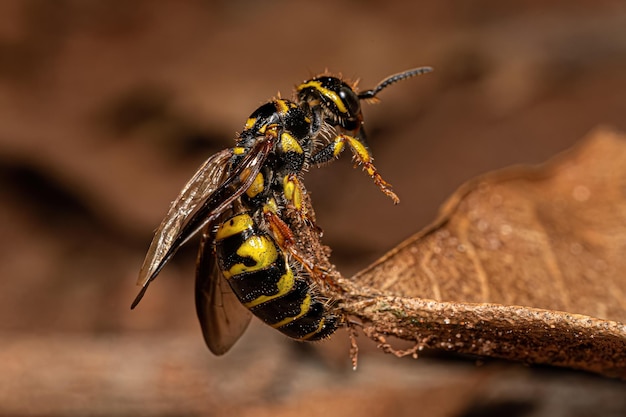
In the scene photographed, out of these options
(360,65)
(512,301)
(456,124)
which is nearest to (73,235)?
(360,65)

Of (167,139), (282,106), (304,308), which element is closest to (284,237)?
(304,308)

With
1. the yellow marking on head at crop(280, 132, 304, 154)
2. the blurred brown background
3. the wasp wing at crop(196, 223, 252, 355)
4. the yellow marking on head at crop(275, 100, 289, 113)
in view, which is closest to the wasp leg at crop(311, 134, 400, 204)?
the yellow marking on head at crop(280, 132, 304, 154)

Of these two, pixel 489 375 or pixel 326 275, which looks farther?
pixel 489 375

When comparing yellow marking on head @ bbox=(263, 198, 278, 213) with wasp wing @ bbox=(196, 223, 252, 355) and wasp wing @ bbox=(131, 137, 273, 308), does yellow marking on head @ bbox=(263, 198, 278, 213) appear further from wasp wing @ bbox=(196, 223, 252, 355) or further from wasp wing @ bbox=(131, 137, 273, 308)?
wasp wing @ bbox=(196, 223, 252, 355)

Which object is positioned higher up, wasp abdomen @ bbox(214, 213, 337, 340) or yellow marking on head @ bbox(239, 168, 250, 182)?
yellow marking on head @ bbox(239, 168, 250, 182)

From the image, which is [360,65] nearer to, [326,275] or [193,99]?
[193,99]

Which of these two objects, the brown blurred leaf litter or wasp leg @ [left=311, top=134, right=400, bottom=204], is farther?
wasp leg @ [left=311, top=134, right=400, bottom=204]

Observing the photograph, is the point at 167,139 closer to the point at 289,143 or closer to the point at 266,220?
the point at 289,143
